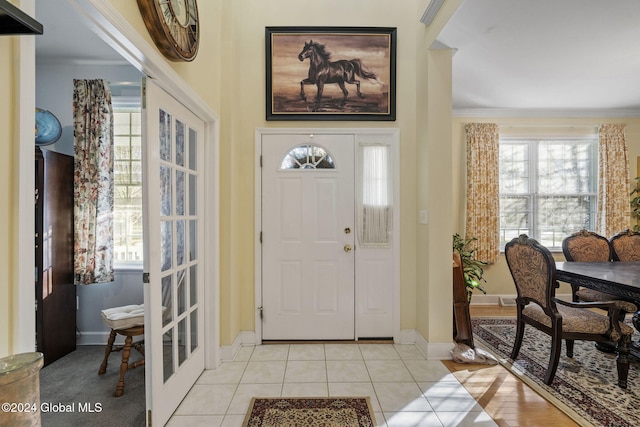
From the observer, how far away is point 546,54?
9.42ft

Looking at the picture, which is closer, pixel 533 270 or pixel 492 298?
pixel 533 270

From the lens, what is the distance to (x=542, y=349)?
284 centimetres

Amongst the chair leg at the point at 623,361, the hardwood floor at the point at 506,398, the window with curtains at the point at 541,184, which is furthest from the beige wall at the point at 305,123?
the window with curtains at the point at 541,184

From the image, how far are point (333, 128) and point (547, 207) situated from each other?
3519mm

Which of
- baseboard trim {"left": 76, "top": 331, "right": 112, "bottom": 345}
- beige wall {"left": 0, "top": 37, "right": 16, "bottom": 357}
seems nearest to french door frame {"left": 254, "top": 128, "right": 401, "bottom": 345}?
baseboard trim {"left": 76, "top": 331, "right": 112, "bottom": 345}

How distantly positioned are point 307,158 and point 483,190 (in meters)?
2.67

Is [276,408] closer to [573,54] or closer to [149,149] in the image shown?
[149,149]

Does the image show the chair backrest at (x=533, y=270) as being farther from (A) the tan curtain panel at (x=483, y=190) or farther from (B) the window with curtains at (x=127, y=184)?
(B) the window with curtains at (x=127, y=184)

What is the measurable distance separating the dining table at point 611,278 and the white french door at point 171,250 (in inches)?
121

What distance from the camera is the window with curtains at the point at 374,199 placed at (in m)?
3.02

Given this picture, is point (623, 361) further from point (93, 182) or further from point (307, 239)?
point (93, 182)

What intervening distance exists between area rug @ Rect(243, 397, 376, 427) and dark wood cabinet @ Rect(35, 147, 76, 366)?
198 cm

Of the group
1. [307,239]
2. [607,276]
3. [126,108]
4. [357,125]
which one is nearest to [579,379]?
[607,276]

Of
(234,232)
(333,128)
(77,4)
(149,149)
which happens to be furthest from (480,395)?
(77,4)
